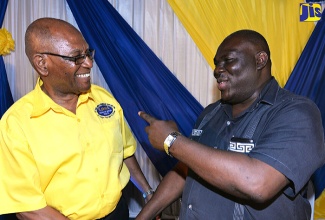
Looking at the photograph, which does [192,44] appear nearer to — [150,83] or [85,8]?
[150,83]

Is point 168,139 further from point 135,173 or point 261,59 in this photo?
point 135,173

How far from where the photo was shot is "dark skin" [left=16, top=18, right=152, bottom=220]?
1.62 meters

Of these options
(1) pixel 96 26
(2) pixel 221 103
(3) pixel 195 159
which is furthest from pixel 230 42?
(1) pixel 96 26

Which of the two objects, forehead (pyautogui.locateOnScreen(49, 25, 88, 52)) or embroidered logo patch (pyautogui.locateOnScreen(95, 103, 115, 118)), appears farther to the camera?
embroidered logo patch (pyautogui.locateOnScreen(95, 103, 115, 118))

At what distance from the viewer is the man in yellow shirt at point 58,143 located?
1508 millimetres

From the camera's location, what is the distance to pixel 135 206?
3166 mm

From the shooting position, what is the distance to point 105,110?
186 centimetres

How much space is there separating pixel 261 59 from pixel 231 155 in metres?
0.57

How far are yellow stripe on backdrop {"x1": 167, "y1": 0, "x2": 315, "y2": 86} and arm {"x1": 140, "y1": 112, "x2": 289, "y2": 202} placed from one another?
161 cm

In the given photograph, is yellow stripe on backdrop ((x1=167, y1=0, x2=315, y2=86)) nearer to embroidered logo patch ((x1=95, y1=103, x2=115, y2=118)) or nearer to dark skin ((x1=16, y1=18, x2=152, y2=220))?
embroidered logo patch ((x1=95, y1=103, x2=115, y2=118))

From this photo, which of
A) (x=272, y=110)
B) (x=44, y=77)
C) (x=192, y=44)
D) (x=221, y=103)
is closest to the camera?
(x=272, y=110)

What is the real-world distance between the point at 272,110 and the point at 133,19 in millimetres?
1794

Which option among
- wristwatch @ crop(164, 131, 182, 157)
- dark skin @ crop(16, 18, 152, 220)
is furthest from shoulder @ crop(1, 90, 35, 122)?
wristwatch @ crop(164, 131, 182, 157)

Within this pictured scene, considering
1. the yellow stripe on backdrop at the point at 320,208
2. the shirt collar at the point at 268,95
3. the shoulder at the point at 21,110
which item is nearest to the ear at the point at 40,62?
the shoulder at the point at 21,110
